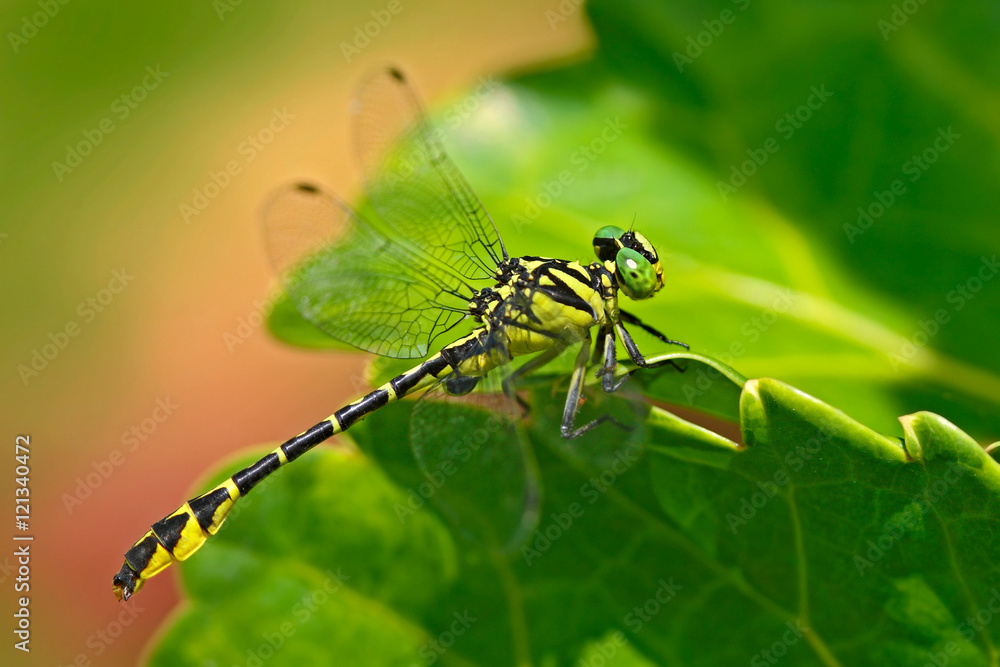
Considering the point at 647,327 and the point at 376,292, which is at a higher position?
the point at 376,292

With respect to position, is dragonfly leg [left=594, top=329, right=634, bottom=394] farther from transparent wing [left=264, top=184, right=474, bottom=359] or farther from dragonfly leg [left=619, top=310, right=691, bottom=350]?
transparent wing [left=264, top=184, right=474, bottom=359]

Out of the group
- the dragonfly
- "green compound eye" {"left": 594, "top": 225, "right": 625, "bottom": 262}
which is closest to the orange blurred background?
the dragonfly

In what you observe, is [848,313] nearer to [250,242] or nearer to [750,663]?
[750,663]

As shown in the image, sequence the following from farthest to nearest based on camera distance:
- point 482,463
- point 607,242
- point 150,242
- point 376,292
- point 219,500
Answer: point 150,242 < point 376,292 < point 607,242 < point 219,500 < point 482,463

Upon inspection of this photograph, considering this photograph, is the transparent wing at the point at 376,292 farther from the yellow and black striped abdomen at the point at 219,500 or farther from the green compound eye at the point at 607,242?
the green compound eye at the point at 607,242

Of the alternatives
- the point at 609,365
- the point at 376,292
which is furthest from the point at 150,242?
the point at 609,365

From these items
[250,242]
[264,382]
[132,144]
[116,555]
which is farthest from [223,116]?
[116,555]

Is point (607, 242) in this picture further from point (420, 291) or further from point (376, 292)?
point (376, 292)
